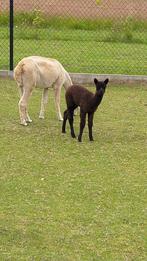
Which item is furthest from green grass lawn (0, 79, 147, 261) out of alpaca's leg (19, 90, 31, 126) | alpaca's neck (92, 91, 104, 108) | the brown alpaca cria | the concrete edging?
the concrete edging

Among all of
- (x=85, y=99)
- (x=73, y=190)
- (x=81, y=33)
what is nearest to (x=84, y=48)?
(x=81, y=33)

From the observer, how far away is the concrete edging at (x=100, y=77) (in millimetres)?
12031

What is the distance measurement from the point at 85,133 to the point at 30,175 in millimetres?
2019

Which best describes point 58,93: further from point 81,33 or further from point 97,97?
point 81,33

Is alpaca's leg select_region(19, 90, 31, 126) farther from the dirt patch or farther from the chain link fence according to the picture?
the dirt patch

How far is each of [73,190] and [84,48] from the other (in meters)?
9.61

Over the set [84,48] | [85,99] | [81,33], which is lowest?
[81,33]

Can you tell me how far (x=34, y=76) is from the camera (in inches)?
347

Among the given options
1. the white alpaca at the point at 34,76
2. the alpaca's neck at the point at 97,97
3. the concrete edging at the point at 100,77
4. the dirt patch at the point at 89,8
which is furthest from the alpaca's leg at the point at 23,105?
the dirt patch at the point at 89,8

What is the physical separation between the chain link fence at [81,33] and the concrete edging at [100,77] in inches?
61.4

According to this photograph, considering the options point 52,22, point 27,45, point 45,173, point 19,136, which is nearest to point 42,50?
point 27,45

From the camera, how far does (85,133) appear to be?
8.79 m

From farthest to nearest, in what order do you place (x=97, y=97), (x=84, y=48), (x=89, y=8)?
1. (x=89, y=8)
2. (x=84, y=48)
3. (x=97, y=97)

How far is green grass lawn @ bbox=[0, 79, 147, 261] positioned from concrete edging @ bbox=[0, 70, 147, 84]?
222 centimetres
